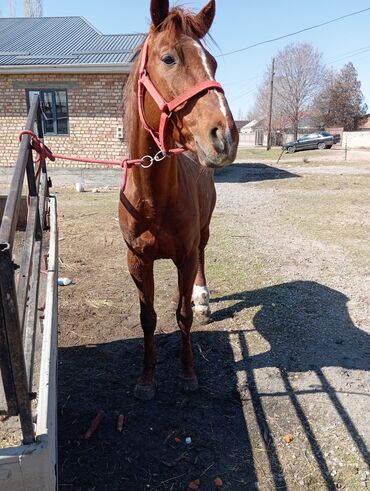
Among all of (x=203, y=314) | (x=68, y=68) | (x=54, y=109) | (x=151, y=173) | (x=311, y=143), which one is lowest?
(x=203, y=314)

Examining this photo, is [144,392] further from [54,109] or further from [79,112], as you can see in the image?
[54,109]

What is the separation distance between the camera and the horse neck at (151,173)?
2434 mm

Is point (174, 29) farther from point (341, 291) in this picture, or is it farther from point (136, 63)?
point (341, 291)

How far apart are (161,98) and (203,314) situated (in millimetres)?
2629

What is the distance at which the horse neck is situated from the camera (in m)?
2.43

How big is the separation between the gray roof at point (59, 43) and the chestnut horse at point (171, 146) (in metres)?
8.67

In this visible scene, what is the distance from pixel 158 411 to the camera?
115 inches

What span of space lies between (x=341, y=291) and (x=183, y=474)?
3290 millimetres

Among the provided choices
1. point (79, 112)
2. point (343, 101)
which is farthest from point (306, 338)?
point (343, 101)

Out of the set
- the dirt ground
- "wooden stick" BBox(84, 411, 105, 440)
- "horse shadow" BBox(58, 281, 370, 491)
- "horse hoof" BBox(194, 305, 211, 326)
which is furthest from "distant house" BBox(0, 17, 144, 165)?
"wooden stick" BBox(84, 411, 105, 440)

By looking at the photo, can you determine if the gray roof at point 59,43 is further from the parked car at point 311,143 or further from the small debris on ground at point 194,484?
the parked car at point 311,143

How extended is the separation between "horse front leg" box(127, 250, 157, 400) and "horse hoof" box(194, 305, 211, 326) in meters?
1.05

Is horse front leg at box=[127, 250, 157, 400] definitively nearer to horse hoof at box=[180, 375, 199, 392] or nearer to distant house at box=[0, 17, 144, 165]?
horse hoof at box=[180, 375, 199, 392]

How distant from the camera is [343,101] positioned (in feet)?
166
